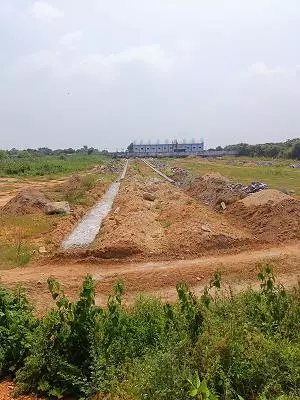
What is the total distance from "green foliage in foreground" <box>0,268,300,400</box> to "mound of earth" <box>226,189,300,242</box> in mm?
8778

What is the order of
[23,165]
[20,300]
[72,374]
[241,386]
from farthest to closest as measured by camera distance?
[23,165], [20,300], [72,374], [241,386]

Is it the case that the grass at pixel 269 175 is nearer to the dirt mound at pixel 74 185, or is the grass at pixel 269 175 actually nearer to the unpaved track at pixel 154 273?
the dirt mound at pixel 74 185

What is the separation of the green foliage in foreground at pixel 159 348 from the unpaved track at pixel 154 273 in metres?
3.06

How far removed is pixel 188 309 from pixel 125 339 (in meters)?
1.06

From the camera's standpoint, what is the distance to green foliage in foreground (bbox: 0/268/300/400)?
565 centimetres

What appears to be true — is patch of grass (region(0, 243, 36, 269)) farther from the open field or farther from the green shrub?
the green shrub

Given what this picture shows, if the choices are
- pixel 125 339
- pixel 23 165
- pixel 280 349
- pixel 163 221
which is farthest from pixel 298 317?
pixel 23 165

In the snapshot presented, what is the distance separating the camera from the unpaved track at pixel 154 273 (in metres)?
11.5

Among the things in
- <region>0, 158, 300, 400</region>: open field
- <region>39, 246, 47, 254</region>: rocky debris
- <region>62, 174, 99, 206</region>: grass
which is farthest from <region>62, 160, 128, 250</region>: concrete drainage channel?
<region>62, 174, 99, 206</region>: grass

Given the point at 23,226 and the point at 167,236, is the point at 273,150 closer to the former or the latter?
the point at 23,226

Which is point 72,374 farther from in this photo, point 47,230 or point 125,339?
point 47,230

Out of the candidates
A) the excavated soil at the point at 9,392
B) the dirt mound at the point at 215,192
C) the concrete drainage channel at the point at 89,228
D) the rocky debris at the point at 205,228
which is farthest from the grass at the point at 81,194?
the excavated soil at the point at 9,392

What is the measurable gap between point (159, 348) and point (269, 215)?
12989 millimetres

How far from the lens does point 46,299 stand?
10.9 metres
